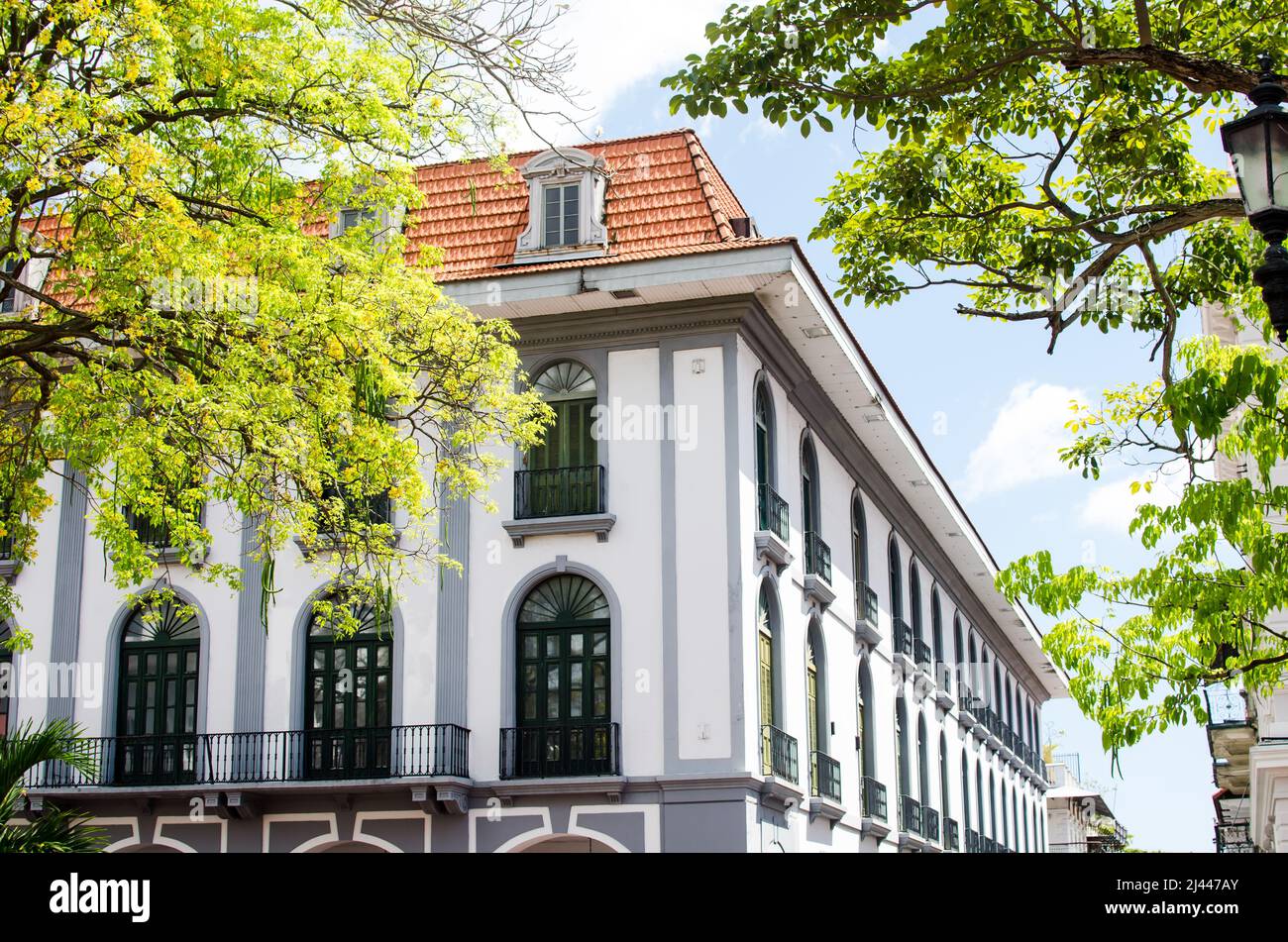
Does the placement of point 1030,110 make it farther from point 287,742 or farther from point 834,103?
point 287,742

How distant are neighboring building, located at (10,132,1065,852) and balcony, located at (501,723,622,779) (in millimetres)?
45

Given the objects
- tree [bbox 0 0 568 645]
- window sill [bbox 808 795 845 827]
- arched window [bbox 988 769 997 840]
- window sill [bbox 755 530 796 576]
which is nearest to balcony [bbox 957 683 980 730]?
arched window [bbox 988 769 997 840]

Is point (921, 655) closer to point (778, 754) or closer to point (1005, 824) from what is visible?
point (1005, 824)

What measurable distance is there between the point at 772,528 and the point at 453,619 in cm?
509

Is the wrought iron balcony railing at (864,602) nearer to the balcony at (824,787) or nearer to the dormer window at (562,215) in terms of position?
the balcony at (824,787)

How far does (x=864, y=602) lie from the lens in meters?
30.0

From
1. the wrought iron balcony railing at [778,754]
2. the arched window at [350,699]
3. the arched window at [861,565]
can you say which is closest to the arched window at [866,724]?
the arched window at [861,565]

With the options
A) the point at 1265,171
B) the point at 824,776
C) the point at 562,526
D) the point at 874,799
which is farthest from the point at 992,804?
the point at 1265,171

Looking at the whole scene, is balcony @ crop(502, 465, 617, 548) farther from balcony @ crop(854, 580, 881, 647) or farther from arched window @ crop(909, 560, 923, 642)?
arched window @ crop(909, 560, 923, 642)

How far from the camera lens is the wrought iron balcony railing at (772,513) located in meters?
23.5

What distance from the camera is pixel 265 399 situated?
13.9 meters

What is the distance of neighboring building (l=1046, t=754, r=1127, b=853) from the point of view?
243 ft

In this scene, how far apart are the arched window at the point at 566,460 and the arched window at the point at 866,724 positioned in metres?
8.80

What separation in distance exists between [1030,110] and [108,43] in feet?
27.3
